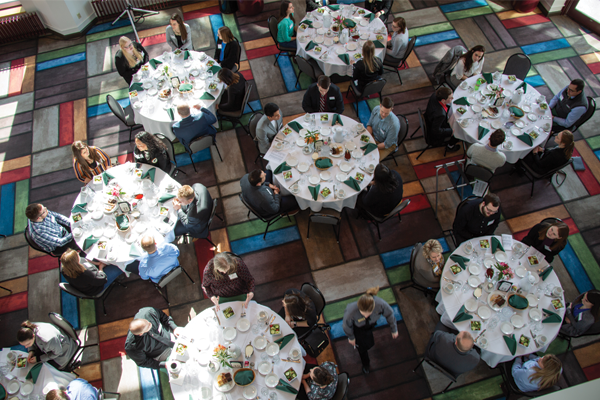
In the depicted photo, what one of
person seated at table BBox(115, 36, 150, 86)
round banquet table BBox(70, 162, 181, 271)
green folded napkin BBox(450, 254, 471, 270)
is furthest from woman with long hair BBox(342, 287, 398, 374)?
person seated at table BBox(115, 36, 150, 86)

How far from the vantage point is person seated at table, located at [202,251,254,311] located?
4453 mm

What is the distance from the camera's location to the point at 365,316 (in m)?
4.30

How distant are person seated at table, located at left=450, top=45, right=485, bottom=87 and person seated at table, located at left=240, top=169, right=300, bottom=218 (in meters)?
4.00

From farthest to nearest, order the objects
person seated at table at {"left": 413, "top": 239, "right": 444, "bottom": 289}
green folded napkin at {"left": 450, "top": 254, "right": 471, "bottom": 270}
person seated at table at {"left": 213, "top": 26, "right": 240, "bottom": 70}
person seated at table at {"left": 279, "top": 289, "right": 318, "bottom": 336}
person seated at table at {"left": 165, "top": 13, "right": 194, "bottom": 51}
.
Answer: person seated at table at {"left": 165, "top": 13, "right": 194, "bottom": 51} < person seated at table at {"left": 213, "top": 26, "right": 240, "bottom": 70} < green folded napkin at {"left": 450, "top": 254, "right": 471, "bottom": 270} < person seated at table at {"left": 413, "top": 239, "right": 444, "bottom": 289} < person seated at table at {"left": 279, "top": 289, "right": 318, "bottom": 336}

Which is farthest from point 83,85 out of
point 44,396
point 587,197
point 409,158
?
point 587,197

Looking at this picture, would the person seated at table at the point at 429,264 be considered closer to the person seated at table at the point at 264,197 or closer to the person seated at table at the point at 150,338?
the person seated at table at the point at 264,197

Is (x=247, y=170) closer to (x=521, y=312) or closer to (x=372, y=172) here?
(x=372, y=172)

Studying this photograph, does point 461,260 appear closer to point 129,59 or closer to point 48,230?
point 48,230

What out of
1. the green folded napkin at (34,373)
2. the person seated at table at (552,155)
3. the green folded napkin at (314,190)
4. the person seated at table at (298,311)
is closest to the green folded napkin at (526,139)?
the person seated at table at (552,155)

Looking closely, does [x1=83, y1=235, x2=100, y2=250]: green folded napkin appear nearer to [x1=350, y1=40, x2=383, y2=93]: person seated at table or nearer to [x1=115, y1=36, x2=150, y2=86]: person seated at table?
[x1=115, y1=36, x2=150, y2=86]: person seated at table

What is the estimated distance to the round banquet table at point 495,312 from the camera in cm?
436

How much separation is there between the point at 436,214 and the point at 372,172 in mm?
1620

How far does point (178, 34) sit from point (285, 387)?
21.8ft

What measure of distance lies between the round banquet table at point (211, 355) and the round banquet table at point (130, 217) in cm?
146
